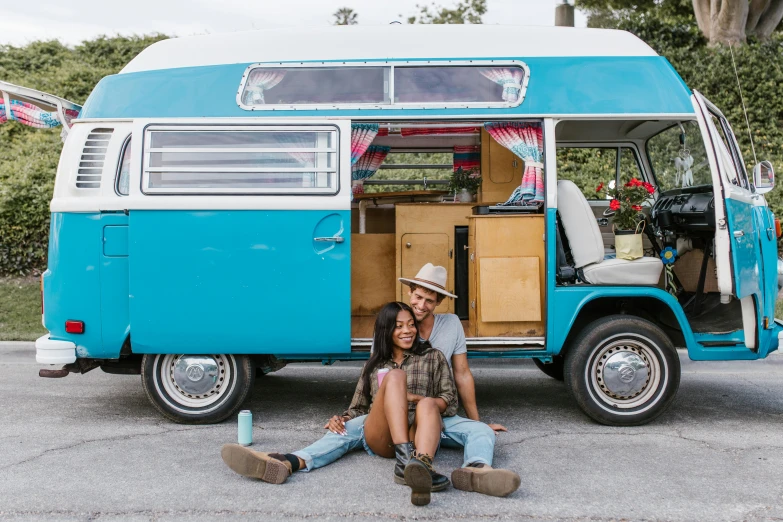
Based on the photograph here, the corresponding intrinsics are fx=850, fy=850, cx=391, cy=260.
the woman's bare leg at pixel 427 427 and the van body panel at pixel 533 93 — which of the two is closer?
the woman's bare leg at pixel 427 427

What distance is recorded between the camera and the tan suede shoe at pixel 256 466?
4719mm

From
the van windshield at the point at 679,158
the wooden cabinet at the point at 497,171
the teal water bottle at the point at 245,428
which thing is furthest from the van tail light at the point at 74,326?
the van windshield at the point at 679,158

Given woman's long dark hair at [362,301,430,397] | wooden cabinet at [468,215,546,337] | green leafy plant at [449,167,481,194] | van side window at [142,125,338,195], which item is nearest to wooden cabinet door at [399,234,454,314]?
green leafy plant at [449,167,481,194]

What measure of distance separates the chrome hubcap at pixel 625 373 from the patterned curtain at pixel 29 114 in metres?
4.59

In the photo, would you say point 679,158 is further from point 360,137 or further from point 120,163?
point 120,163

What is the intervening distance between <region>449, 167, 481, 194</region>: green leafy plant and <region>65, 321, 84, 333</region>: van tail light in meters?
3.29

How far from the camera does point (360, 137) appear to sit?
623cm

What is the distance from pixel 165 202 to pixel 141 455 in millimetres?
1760

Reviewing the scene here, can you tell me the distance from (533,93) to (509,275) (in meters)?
1.34

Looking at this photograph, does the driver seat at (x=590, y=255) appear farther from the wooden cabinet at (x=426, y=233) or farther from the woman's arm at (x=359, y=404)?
the woman's arm at (x=359, y=404)

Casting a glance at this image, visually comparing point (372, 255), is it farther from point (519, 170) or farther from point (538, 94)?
point (538, 94)

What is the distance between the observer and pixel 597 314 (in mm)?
6500

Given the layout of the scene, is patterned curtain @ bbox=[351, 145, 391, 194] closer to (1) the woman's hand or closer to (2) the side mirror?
(1) the woman's hand

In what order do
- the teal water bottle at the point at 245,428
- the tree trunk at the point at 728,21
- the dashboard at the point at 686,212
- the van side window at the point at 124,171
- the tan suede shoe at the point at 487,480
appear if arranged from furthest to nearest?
1. the tree trunk at the point at 728,21
2. the dashboard at the point at 686,212
3. the van side window at the point at 124,171
4. the teal water bottle at the point at 245,428
5. the tan suede shoe at the point at 487,480
